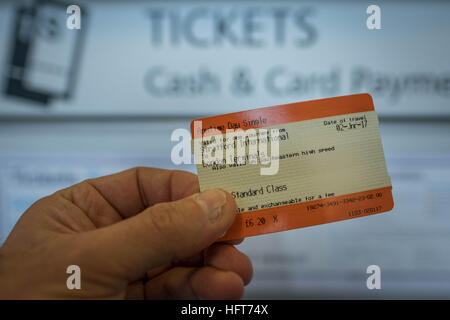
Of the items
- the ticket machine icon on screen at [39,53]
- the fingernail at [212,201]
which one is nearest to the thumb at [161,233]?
the fingernail at [212,201]

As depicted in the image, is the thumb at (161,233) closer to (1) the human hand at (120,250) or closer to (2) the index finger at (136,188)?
Answer: (1) the human hand at (120,250)

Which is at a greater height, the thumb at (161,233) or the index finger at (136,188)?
the index finger at (136,188)

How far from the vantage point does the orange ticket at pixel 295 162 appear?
0.49 metres

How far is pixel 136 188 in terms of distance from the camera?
64cm

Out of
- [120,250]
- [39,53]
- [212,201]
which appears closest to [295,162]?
[212,201]

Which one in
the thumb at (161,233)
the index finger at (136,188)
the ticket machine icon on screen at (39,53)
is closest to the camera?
the thumb at (161,233)

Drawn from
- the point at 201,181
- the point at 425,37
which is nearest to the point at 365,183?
the point at 201,181

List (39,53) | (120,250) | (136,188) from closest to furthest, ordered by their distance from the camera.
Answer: (120,250), (136,188), (39,53)

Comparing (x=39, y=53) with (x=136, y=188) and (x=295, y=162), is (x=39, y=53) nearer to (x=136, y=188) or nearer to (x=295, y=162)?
(x=136, y=188)

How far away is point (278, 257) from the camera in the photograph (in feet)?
2.73

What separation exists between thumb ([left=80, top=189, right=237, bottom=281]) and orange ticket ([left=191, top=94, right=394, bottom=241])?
0.04 meters

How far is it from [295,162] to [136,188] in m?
0.34

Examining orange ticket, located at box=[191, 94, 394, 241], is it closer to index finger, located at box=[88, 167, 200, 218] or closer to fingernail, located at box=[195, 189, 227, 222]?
fingernail, located at box=[195, 189, 227, 222]

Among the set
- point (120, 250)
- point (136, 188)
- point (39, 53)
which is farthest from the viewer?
point (39, 53)
